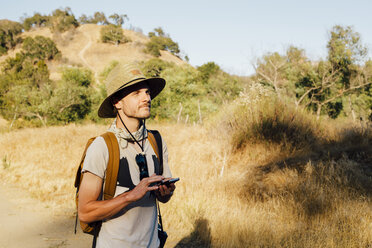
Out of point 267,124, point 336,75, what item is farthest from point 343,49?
point 267,124

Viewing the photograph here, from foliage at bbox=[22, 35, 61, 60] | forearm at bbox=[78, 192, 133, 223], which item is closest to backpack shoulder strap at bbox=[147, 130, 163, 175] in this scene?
forearm at bbox=[78, 192, 133, 223]

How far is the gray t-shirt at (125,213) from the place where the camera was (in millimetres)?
1516

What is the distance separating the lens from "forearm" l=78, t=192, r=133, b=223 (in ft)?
4.73

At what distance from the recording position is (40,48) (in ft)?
199

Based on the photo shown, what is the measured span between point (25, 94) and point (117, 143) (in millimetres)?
27654

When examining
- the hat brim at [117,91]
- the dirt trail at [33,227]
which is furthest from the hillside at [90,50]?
the hat brim at [117,91]

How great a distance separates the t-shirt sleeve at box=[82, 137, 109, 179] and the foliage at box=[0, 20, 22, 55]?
79968 millimetres

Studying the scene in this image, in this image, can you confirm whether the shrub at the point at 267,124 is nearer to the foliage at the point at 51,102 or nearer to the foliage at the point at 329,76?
the foliage at the point at 329,76

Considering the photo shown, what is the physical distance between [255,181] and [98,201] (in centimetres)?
550

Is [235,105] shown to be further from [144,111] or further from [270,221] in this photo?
[144,111]

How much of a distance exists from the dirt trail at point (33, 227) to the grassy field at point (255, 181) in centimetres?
37

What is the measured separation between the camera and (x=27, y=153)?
438 inches

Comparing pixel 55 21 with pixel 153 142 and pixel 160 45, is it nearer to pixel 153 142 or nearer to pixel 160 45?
pixel 160 45

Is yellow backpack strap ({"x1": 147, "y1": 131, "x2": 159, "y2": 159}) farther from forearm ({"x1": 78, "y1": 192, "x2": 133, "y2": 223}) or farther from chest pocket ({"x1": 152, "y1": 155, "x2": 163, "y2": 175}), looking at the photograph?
forearm ({"x1": 78, "y1": 192, "x2": 133, "y2": 223})
